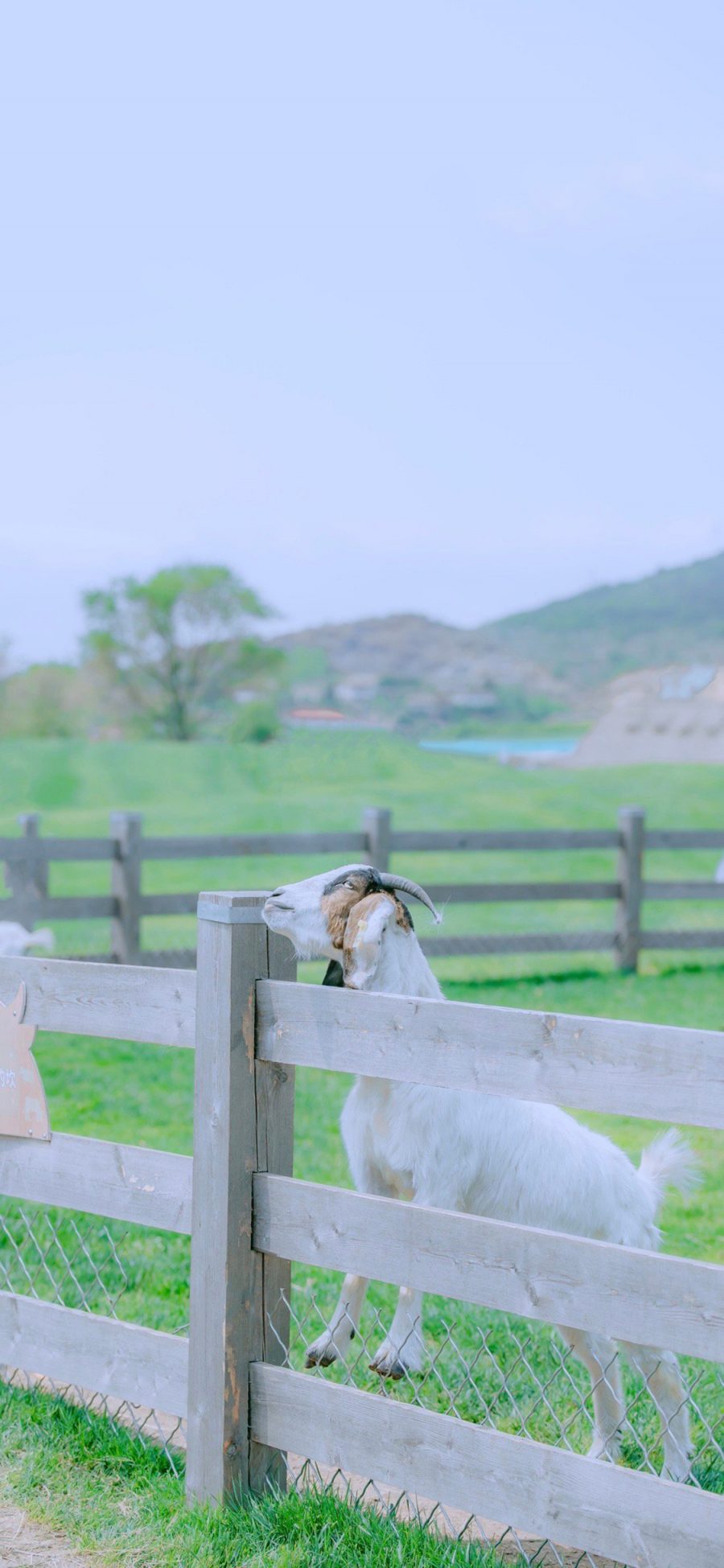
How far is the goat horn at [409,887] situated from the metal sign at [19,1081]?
3.17 ft

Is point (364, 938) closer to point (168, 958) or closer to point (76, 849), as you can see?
point (76, 849)

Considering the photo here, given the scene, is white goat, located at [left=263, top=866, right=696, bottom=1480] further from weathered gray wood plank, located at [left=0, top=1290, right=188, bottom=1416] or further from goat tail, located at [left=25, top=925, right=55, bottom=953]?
goat tail, located at [left=25, top=925, right=55, bottom=953]

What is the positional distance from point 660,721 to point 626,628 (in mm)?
3450

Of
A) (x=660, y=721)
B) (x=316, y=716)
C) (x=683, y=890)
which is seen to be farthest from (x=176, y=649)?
(x=683, y=890)

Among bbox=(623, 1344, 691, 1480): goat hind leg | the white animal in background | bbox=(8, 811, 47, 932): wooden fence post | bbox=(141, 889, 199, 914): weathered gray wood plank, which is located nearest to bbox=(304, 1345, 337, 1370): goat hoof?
bbox=(623, 1344, 691, 1480): goat hind leg

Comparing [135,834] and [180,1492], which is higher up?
[135,834]

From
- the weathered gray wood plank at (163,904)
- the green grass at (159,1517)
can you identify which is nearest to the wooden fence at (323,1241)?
the green grass at (159,1517)

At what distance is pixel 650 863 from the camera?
93.2 ft

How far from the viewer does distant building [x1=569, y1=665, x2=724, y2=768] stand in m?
40.0

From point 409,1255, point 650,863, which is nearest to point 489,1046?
point 409,1255

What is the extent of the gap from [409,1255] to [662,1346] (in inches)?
22.3

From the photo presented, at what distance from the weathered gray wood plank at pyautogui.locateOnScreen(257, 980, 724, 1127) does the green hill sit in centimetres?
3852

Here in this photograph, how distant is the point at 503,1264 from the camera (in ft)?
8.89

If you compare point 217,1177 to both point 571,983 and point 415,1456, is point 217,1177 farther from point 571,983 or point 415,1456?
point 571,983
